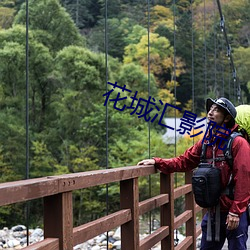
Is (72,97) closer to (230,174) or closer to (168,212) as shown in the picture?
(168,212)

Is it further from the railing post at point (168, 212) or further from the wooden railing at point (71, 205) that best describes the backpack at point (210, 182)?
the railing post at point (168, 212)

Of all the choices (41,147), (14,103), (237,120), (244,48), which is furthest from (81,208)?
(237,120)

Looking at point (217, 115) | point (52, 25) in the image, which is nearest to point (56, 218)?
point (217, 115)

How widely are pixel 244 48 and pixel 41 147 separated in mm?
9367

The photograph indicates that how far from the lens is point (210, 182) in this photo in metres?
1.90

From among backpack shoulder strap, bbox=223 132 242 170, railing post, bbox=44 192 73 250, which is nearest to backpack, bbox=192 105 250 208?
backpack shoulder strap, bbox=223 132 242 170

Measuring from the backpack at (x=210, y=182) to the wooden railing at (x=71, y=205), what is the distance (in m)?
0.21

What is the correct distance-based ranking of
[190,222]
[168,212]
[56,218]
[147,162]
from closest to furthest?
[56,218]
[147,162]
[168,212]
[190,222]

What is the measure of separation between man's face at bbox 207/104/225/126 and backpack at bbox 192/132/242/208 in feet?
0.23

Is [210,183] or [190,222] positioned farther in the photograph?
[190,222]

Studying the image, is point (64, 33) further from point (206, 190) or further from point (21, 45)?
point (206, 190)

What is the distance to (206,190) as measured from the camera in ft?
6.28

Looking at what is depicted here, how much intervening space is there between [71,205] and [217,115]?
2.46 feet

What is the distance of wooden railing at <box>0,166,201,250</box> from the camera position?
1.22 meters
